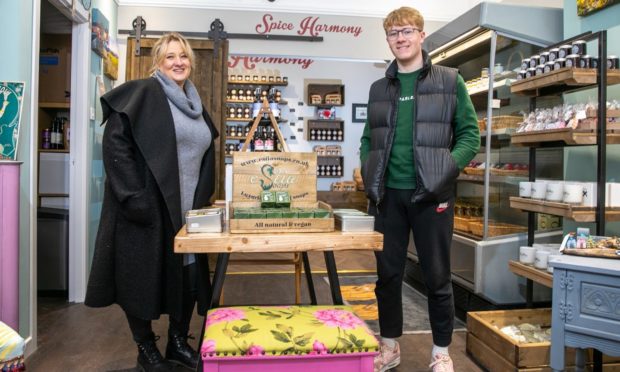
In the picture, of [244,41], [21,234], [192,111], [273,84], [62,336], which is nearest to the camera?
[192,111]

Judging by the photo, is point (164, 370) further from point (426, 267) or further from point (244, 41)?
point (244, 41)

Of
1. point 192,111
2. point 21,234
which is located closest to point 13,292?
point 21,234

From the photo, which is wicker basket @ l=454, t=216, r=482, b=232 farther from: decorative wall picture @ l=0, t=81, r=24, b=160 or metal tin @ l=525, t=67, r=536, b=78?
decorative wall picture @ l=0, t=81, r=24, b=160

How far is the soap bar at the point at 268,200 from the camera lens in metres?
1.74

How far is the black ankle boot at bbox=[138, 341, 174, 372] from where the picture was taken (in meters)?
2.24

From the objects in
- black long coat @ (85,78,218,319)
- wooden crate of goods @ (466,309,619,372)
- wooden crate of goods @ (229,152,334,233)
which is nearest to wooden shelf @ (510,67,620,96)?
wooden crate of goods @ (466,309,619,372)

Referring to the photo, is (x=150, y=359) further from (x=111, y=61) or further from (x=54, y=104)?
(x=111, y=61)

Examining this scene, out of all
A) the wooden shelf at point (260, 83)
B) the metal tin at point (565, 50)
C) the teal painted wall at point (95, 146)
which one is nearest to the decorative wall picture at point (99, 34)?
the teal painted wall at point (95, 146)

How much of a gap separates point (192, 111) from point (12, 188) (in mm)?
948

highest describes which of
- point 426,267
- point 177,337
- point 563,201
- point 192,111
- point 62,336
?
point 192,111

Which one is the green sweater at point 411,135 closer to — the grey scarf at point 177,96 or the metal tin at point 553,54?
the metal tin at point 553,54

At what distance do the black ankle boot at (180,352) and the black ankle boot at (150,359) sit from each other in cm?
9

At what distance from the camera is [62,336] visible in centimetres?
288

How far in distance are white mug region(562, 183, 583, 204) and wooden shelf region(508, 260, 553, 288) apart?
0.39 meters
